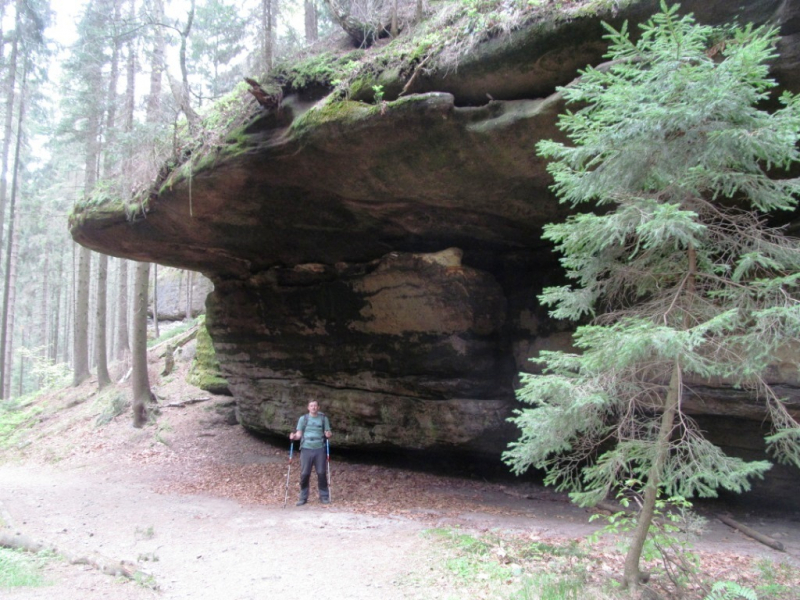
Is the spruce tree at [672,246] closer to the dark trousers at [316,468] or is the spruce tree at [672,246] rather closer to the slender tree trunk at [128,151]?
the dark trousers at [316,468]

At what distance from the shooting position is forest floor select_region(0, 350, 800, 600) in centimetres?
468

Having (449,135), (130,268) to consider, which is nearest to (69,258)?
(130,268)

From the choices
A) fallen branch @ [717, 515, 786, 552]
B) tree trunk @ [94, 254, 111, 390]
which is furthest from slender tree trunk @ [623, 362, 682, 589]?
tree trunk @ [94, 254, 111, 390]

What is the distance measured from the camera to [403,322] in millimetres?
9633

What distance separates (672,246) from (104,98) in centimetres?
1835

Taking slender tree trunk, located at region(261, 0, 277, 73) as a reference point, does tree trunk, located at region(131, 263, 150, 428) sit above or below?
below

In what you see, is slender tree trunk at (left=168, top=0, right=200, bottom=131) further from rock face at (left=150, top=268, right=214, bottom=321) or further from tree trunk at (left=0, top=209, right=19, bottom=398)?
rock face at (left=150, top=268, right=214, bottom=321)

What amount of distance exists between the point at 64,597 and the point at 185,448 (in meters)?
8.21

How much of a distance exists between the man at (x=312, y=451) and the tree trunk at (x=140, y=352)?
749 cm

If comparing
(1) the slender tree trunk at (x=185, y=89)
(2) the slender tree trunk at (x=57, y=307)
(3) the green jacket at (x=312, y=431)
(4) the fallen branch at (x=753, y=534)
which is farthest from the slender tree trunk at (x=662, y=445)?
(2) the slender tree trunk at (x=57, y=307)

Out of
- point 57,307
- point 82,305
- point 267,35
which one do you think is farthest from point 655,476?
point 57,307

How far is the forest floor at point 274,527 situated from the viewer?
15.3ft

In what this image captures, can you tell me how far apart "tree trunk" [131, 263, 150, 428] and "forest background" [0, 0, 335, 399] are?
10.3 ft

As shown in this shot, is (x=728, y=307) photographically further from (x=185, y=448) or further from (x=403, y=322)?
(x=185, y=448)
